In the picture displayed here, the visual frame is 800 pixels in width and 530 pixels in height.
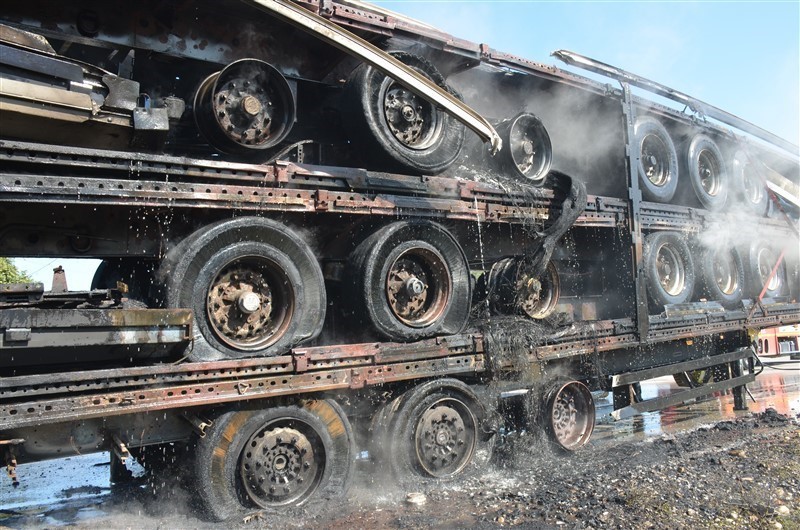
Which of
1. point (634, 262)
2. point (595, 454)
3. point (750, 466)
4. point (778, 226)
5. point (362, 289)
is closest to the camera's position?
point (362, 289)

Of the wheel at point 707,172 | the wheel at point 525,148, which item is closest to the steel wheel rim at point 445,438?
the wheel at point 525,148

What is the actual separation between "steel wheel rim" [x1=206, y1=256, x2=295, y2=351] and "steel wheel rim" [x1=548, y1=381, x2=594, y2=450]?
2.98 meters

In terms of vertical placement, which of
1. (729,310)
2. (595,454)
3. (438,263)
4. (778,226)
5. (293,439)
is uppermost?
(778,226)

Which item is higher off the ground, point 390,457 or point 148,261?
point 148,261

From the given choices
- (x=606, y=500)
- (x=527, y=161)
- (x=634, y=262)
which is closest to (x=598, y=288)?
(x=634, y=262)

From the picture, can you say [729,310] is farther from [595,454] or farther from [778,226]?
[595,454]

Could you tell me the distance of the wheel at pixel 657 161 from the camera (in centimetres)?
789

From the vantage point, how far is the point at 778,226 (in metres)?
10.0

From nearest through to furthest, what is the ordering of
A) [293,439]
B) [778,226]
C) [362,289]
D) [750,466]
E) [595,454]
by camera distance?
[293,439], [362,289], [750,466], [595,454], [778,226]

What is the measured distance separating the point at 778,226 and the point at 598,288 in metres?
4.21

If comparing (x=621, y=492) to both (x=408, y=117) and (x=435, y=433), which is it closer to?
(x=435, y=433)

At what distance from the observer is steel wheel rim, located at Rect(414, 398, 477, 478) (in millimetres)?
5160

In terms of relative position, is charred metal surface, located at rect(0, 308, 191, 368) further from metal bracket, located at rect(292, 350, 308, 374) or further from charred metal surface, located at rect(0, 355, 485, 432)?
metal bracket, located at rect(292, 350, 308, 374)

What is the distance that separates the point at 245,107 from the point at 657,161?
578 centimetres
